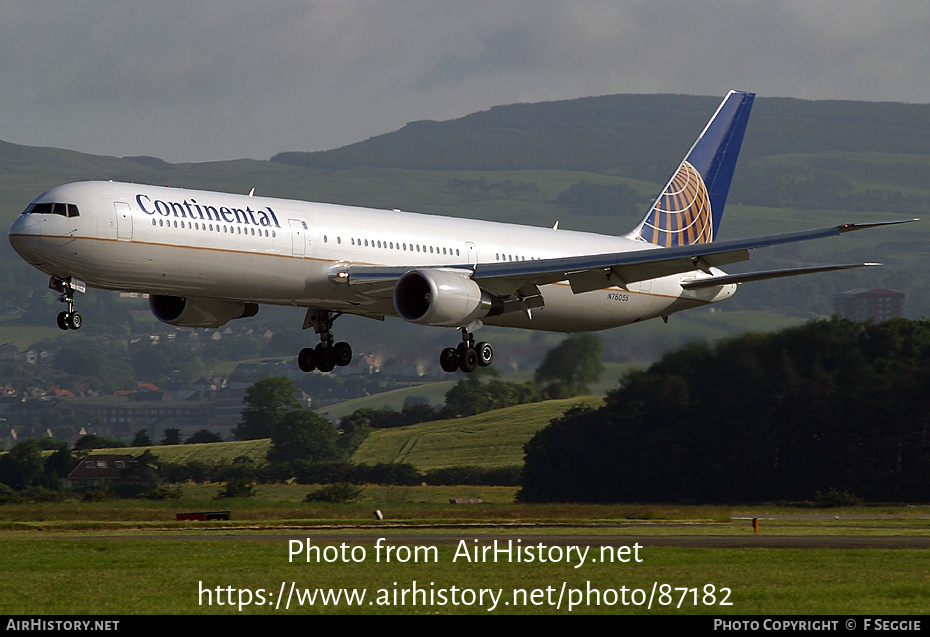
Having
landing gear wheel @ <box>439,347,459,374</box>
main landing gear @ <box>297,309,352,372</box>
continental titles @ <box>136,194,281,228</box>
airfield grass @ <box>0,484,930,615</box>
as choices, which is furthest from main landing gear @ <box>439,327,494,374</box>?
continental titles @ <box>136,194,281,228</box>

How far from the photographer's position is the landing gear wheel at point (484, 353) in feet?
149

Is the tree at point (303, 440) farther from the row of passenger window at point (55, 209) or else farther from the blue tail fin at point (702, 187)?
the row of passenger window at point (55, 209)

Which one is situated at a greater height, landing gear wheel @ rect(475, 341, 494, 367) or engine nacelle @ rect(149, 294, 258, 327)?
engine nacelle @ rect(149, 294, 258, 327)

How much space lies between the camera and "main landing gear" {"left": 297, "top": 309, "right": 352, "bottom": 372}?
4741 cm

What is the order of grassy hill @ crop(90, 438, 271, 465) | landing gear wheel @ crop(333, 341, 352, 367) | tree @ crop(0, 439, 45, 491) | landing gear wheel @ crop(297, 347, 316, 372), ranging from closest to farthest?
1. landing gear wheel @ crop(333, 341, 352, 367)
2. landing gear wheel @ crop(297, 347, 316, 372)
3. tree @ crop(0, 439, 45, 491)
4. grassy hill @ crop(90, 438, 271, 465)

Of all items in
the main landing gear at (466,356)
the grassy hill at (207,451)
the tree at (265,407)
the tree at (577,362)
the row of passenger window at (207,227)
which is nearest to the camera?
the row of passenger window at (207,227)

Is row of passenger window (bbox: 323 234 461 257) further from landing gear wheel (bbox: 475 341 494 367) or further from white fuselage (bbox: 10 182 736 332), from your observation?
landing gear wheel (bbox: 475 341 494 367)

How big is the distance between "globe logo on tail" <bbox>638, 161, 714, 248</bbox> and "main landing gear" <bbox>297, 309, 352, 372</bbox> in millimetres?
13447

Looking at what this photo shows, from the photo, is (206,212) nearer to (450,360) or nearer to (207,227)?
(207,227)

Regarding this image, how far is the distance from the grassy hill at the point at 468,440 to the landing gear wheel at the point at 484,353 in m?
39.0

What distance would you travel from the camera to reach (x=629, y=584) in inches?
1053

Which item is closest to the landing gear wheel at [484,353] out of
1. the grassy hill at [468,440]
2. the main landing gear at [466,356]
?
the main landing gear at [466,356]

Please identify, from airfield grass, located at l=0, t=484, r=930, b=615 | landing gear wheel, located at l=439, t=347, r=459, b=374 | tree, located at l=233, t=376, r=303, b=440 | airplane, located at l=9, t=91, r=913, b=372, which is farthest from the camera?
tree, located at l=233, t=376, r=303, b=440
